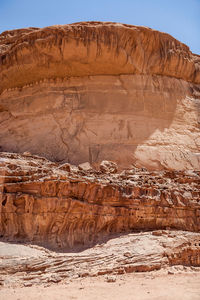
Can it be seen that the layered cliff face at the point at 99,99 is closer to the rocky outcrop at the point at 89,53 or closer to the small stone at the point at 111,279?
the rocky outcrop at the point at 89,53

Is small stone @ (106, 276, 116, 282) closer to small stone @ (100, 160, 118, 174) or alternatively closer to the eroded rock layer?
the eroded rock layer

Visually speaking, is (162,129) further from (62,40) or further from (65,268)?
(65,268)

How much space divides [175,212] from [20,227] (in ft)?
13.6

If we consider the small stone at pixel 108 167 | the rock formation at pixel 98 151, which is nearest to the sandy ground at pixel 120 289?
the rock formation at pixel 98 151

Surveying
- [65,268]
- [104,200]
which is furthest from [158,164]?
[65,268]

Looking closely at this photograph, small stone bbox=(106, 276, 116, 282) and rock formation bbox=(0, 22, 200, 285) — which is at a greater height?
rock formation bbox=(0, 22, 200, 285)

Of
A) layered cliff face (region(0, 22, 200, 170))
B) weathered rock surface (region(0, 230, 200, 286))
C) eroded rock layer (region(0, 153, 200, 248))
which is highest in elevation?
layered cliff face (region(0, 22, 200, 170))

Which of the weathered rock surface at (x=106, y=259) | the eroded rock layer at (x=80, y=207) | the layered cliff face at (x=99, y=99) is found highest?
the layered cliff face at (x=99, y=99)

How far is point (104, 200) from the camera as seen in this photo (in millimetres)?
8445

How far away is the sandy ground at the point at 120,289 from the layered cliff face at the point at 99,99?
707 centimetres

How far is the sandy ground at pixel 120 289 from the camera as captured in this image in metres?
5.26

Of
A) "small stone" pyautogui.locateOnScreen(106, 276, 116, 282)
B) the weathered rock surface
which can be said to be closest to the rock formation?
the weathered rock surface

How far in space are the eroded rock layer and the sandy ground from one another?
1792mm

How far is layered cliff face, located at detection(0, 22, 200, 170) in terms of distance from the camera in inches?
545
